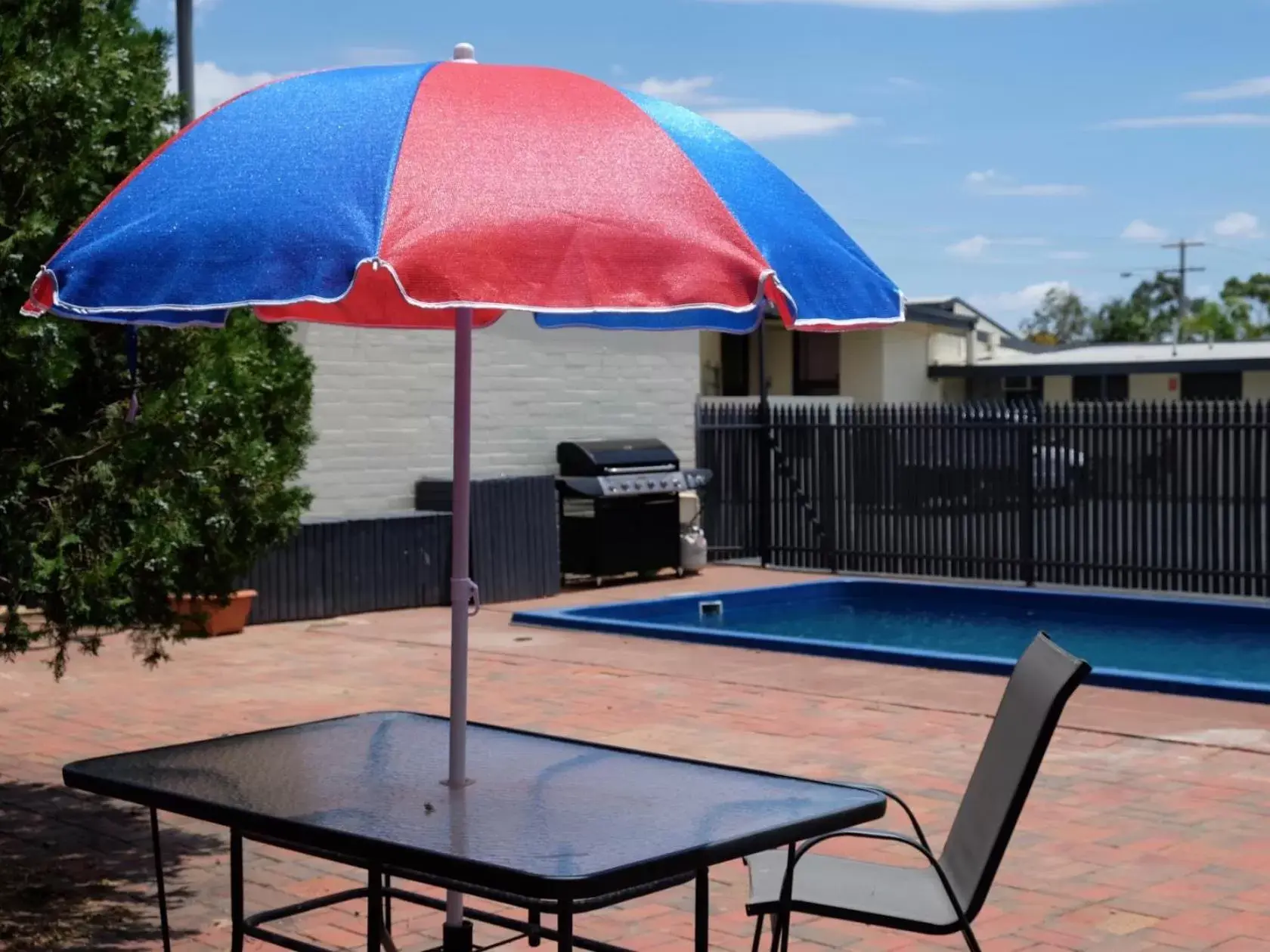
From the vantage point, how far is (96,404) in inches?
249

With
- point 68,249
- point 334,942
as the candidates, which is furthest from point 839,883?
point 68,249

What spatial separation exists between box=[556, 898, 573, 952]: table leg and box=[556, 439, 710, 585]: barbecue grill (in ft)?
43.7

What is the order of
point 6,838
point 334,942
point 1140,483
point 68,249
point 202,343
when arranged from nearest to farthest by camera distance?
point 68,249 → point 334,942 → point 202,343 → point 6,838 → point 1140,483

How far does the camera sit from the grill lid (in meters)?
17.5

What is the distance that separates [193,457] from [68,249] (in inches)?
79.6

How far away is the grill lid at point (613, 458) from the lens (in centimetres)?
1755

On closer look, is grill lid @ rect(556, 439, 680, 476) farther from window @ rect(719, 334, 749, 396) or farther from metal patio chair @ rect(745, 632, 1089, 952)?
metal patio chair @ rect(745, 632, 1089, 952)

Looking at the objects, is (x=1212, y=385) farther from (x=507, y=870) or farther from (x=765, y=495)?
(x=507, y=870)

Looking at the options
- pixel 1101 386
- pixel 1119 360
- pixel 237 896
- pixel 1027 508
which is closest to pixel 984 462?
pixel 1027 508

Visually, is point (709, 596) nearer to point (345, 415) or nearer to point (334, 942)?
point (345, 415)

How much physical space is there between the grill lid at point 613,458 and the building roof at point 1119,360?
19668 mm

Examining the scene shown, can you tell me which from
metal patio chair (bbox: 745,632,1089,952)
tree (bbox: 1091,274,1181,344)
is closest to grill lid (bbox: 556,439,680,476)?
metal patio chair (bbox: 745,632,1089,952)

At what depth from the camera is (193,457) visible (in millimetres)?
6008

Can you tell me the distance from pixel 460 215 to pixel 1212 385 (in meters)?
38.4
